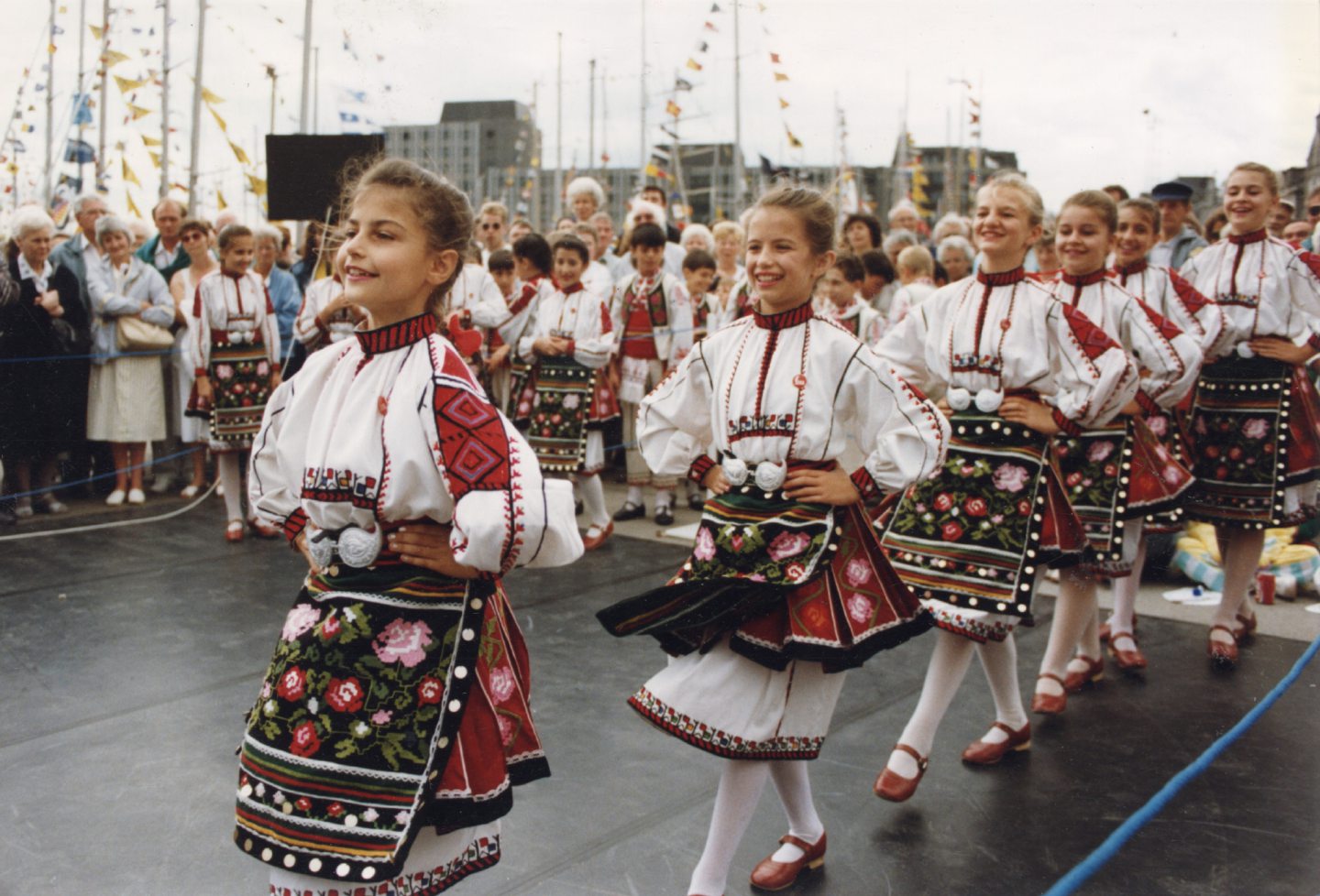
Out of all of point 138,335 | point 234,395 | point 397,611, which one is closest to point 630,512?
point 234,395

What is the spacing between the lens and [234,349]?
6.32m

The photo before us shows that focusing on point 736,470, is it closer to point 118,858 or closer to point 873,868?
point 873,868

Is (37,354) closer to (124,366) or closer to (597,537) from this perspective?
(124,366)

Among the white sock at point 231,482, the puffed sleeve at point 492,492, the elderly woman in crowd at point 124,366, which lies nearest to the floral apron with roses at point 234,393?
the white sock at point 231,482

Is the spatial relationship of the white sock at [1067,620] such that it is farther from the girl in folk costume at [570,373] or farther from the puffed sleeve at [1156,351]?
the girl in folk costume at [570,373]

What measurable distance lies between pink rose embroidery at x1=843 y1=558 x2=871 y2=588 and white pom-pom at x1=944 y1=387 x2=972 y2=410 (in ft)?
2.84

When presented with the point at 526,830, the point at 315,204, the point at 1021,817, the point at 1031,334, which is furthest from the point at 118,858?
the point at 315,204

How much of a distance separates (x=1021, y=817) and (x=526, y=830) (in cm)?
127

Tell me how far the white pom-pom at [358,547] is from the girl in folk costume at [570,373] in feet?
14.8

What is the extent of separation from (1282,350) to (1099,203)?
127 centimetres

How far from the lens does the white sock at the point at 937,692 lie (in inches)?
125

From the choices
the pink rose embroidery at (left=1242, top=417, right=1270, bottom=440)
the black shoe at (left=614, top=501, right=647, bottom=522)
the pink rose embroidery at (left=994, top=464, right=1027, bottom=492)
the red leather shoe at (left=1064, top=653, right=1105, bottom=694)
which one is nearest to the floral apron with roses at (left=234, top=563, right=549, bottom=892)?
the pink rose embroidery at (left=994, top=464, right=1027, bottom=492)

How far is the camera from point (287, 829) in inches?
70.9

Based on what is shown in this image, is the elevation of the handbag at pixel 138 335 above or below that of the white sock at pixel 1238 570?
above
